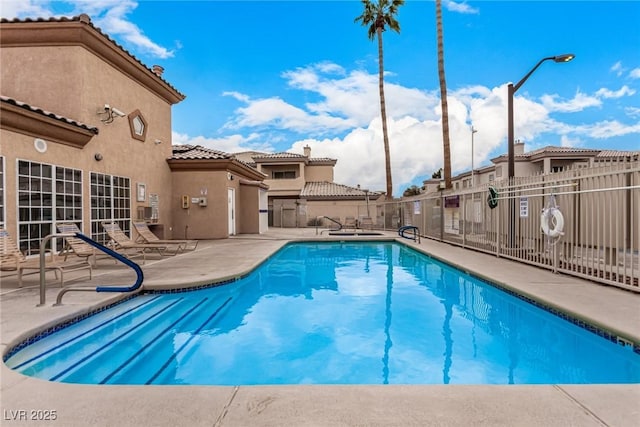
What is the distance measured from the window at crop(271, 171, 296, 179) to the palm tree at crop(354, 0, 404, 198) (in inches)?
478

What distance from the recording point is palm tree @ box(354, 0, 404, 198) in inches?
952

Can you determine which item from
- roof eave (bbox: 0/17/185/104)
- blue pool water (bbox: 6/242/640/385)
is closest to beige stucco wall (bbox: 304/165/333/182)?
roof eave (bbox: 0/17/185/104)

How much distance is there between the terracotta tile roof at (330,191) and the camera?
3052cm

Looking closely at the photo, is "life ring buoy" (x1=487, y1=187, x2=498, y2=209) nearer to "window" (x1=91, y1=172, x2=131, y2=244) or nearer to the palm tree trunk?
"window" (x1=91, y1=172, x2=131, y2=244)

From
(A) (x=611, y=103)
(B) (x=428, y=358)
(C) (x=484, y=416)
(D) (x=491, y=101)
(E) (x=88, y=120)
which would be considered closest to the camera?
(C) (x=484, y=416)

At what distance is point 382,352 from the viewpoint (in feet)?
15.5

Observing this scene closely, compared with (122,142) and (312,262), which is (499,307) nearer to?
(312,262)

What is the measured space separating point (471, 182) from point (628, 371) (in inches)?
1442

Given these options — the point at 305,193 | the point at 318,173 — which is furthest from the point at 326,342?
the point at 318,173

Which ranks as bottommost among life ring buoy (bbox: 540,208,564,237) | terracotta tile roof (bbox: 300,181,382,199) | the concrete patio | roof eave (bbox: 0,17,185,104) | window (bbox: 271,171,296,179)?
the concrete patio

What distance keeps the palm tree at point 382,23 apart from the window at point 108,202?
16.4 m

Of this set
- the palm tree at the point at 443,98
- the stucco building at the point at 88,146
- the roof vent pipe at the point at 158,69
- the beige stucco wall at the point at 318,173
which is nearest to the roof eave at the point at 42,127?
the stucco building at the point at 88,146

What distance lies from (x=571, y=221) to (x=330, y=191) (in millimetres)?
25389

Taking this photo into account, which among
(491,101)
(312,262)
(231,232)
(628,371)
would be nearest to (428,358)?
(628,371)
